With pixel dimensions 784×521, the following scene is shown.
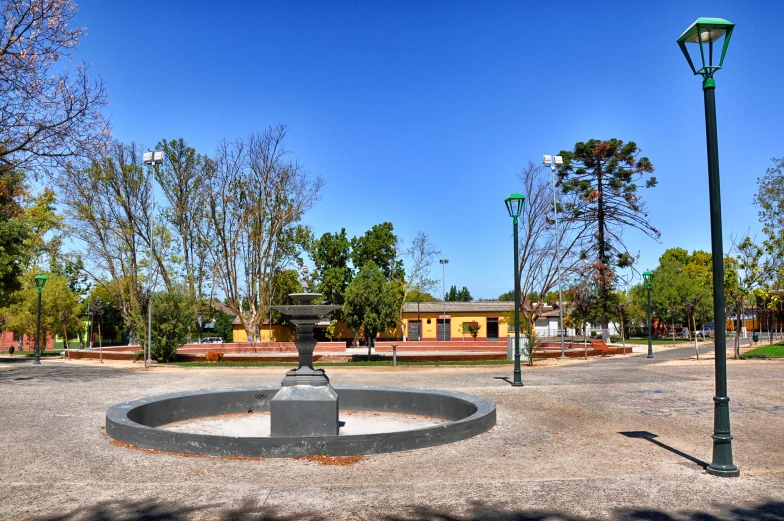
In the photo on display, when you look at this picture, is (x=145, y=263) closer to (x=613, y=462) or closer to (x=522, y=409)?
(x=522, y=409)

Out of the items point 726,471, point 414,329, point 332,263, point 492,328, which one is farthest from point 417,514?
point 492,328

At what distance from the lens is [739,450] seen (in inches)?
311

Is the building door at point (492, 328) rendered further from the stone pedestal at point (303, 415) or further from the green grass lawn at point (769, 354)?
the stone pedestal at point (303, 415)

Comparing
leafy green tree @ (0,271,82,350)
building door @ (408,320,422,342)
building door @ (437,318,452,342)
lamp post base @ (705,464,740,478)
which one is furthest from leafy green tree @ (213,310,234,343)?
lamp post base @ (705,464,740,478)

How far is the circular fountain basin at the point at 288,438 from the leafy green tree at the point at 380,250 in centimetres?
3259

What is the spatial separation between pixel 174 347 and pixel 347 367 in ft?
28.8

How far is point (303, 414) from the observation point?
353 inches

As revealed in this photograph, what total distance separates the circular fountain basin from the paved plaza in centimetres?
21

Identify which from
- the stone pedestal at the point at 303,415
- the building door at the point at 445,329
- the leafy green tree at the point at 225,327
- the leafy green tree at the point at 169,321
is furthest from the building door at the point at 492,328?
the stone pedestal at the point at 303,415

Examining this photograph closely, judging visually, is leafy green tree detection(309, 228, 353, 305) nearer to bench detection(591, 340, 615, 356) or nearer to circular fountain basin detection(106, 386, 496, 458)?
bench detection(591, 340, 615, 356)

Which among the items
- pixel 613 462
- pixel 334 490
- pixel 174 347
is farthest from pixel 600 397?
pixel 174 347

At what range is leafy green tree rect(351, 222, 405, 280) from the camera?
4566 cm

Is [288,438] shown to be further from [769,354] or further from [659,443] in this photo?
[769,354]

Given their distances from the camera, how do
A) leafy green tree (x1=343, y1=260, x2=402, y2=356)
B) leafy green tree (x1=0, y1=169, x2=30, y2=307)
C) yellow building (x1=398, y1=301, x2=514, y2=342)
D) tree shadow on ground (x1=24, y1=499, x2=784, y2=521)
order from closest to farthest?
tree shadow on ground (x1=24, y1=499, x2=784, y2=521)
leafy green tree (x1=0, y1=169, x2=30, y2=307)
leafy green tree (x1=343, y1=260, x2=402, y2=356)
yellow building (x1=398, y1=301, x2=514, y2=342)
